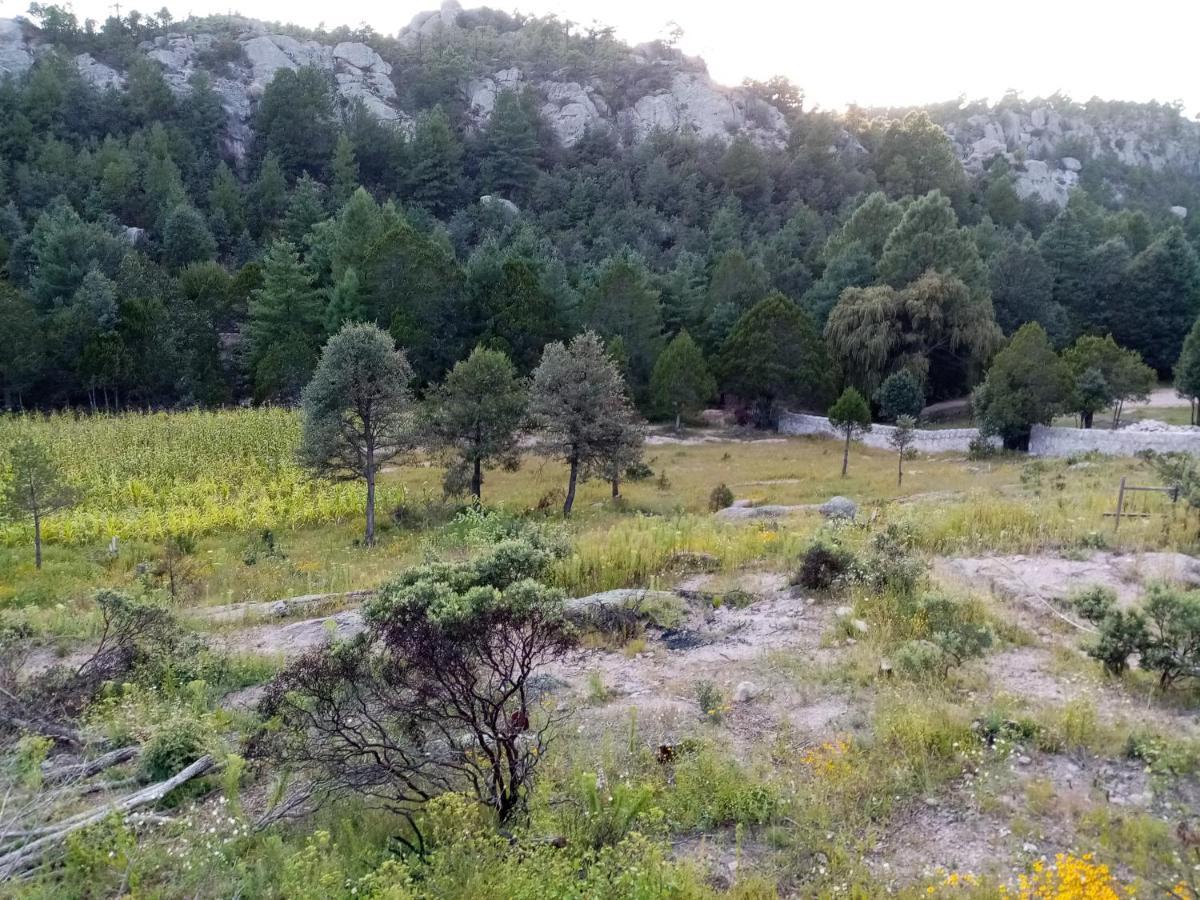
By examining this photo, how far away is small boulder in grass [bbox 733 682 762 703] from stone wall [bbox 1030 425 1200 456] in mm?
24741

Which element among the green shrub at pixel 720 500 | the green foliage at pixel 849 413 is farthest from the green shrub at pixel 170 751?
the green foliage at pixel 849 413

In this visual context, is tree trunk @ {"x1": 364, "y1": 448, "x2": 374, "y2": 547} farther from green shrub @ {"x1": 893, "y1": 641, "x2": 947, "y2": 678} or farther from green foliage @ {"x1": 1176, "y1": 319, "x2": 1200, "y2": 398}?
green foliage @ {"x1": 1176, "y1": 319, "x2": 1200, "y2": 398}

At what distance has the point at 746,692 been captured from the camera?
25.1ft

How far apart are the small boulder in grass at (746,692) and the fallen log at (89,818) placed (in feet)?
15.2

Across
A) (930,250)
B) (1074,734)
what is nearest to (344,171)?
(930,250)

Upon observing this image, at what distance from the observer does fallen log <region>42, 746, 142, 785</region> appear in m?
6.53

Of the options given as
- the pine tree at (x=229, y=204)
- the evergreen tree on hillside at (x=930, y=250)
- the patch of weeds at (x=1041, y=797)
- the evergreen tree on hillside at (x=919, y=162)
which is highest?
the evergreen tree on hillside at (x=919, y=162)

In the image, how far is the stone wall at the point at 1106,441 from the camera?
28047 millimetres

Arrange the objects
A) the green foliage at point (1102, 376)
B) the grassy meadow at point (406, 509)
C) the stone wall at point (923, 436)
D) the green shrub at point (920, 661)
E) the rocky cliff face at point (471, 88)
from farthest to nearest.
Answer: the rocky cliff face at point (471, 88)
the stone wall at point (923, 436)
the green foliage at point (1102, 376)
the grassy meadow at point (406, 509)
the green shrub at point (920, 661)

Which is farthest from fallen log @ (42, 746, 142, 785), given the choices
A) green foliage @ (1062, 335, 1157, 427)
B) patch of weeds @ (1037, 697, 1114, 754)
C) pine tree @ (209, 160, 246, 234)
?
pine tree @ (209, 160, 246, 234)

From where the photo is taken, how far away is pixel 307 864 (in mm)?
4957

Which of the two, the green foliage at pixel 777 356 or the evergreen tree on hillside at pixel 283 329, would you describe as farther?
the green foliage at pixel 777 356

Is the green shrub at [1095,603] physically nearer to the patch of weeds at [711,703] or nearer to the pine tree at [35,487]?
the patch of weeds at [711,703]

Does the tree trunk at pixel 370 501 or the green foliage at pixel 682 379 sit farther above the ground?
the green foliage at pixel 682 379
